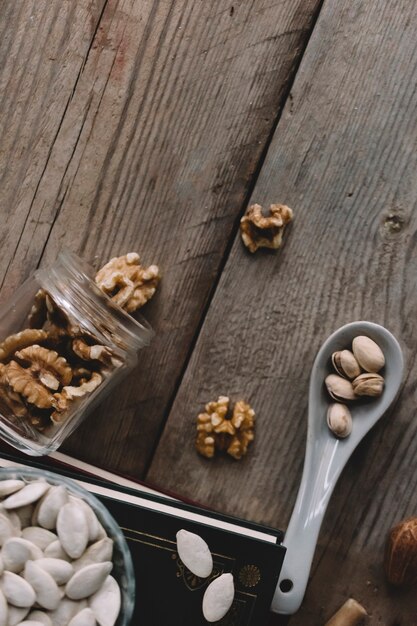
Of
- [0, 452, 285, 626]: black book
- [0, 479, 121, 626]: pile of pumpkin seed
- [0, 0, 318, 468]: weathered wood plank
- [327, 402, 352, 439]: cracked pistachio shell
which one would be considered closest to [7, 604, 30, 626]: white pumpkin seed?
[0, 479, 121, 626]: pile of pumpkin seed

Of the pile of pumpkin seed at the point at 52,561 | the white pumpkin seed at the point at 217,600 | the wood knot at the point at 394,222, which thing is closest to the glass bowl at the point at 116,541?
the pile of pumpkin seed at the point at 52,561

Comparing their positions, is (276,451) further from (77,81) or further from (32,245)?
(77,81)

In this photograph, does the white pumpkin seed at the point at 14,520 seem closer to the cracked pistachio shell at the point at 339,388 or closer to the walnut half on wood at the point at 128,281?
the walnut half on wood at the point at 128,281

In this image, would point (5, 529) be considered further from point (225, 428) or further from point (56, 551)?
point (225, 428)

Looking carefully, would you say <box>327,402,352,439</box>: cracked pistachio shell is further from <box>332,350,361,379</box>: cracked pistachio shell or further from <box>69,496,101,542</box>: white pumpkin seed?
<box>69,496,101,542</box>: white pumpkin seed

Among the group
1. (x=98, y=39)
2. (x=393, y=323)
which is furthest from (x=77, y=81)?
(x=393, y=323)

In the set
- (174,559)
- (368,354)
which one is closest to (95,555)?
(174,559)

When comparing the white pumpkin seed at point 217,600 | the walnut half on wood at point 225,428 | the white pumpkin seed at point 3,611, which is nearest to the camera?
the white pumpkin seed at point 3,611
